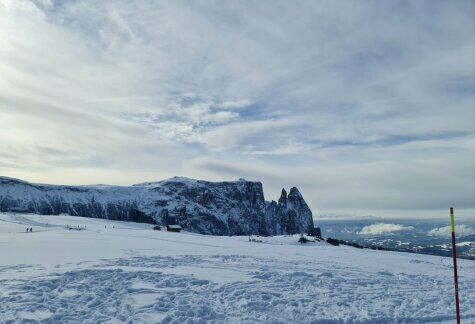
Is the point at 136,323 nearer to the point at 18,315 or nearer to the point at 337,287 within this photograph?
the point at 18,315

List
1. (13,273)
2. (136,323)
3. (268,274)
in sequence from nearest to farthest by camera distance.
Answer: (136,323) < (13,273) < (268,274)

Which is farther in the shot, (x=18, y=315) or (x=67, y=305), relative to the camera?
(x=67, y=305)

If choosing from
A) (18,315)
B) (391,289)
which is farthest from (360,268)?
(18,315)

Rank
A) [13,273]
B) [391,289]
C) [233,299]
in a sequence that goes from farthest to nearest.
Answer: [391,289], [13,273], [233,299]

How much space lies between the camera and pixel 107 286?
14344 millimetres

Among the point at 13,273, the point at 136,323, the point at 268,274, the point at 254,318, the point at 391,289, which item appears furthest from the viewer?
the point at 268,274

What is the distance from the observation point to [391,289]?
16844 mm

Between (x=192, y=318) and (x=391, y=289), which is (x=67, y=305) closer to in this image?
(x=192, y=318)

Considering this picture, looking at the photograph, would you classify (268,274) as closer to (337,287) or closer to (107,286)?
(337,287)

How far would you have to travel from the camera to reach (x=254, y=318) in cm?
1164

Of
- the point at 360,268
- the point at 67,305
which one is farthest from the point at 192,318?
the point at 360,268

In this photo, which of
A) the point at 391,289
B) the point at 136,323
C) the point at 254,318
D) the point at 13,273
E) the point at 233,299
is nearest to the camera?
the point at 136,323

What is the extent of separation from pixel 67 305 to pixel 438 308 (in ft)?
43.7

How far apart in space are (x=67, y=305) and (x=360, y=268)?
56.8ft
